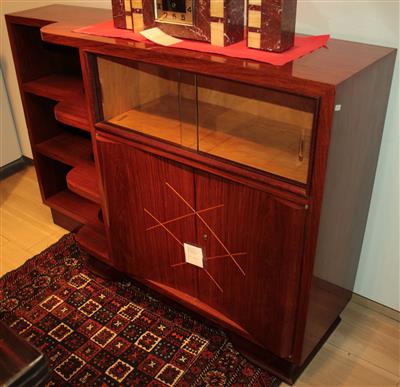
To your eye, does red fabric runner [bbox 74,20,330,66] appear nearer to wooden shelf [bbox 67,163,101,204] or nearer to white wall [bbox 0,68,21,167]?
wooden shelf [bbox 67,163,101,204]

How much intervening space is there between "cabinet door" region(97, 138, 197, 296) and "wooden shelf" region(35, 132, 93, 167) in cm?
42

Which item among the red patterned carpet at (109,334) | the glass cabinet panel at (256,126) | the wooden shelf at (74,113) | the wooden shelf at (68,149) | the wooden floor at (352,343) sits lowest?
the wooden floor at (352,343)

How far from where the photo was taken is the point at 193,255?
1583 mm

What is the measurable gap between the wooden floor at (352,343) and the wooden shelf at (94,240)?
318 millimetres

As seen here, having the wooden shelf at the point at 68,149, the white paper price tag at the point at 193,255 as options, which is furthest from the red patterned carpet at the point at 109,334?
the wooden shelf at the point at 68,149

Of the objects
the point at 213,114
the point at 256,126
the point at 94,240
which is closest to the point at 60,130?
the point at 94,240

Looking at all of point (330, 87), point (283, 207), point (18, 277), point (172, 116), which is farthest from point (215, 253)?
point (18, 277)

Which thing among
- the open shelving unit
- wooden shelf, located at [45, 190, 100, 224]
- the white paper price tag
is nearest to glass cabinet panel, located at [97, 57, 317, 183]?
the open shelving unit

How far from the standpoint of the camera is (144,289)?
6.40ft

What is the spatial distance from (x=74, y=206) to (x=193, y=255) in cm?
91

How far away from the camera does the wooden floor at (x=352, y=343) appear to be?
62.9 inches

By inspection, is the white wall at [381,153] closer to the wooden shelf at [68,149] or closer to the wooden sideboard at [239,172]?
the wooden sideboard at [239,172]

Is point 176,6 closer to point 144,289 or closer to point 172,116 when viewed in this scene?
point 172,116

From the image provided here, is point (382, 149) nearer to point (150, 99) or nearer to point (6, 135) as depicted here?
point (150, 99)
